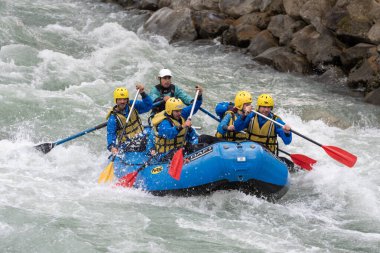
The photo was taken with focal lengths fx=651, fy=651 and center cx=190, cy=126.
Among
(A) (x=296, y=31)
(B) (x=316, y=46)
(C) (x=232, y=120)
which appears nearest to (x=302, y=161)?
(C) (x=232, y=120)

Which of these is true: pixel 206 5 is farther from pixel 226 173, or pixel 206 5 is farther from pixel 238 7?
pixel 226 173

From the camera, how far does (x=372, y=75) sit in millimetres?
13828

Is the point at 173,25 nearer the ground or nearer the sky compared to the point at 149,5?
nearer the ground

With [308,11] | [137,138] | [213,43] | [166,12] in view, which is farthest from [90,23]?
[137,138]

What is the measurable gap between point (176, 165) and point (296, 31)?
920cm

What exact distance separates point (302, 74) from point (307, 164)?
5936 mm

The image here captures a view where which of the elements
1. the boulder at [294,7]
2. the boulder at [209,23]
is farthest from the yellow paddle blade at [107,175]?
the boulder at [209,23]

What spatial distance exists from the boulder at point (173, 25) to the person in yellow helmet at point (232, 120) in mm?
9645

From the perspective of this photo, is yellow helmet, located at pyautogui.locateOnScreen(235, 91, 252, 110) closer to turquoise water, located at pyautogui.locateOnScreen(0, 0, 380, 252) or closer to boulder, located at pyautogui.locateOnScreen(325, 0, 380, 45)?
turquoise water, located at pyautogui.locateOnScreen(0, 0, 380, 252)

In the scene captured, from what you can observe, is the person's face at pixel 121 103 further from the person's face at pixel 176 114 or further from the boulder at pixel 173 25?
the boulder at pixel 173 25

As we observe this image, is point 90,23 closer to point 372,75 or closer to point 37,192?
point 372,75

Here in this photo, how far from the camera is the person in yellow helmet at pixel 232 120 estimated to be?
8.75m

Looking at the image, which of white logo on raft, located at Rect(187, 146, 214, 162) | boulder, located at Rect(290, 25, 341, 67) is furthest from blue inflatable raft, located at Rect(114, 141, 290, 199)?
boulder, located at Rect(290, 25, 341, 67)

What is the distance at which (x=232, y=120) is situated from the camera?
877 cm
